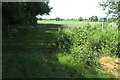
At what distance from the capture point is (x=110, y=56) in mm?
4055

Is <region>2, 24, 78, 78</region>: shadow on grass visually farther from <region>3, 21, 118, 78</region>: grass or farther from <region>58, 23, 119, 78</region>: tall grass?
<region>58, 23, 119, 78</region>: tall grass

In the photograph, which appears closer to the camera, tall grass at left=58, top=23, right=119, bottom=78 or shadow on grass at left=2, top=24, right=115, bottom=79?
shadow on grass at left=2, top=24, right=115, bottom=79

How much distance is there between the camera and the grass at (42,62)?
2.79 m

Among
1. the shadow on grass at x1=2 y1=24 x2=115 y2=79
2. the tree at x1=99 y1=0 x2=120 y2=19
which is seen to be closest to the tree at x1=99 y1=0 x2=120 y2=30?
the tree at x1=99 y1=0 x2=120 y2=19

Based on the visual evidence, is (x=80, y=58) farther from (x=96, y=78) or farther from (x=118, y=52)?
(x=118, y=52)

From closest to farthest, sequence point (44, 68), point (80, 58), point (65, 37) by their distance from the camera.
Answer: point (44, 68), point (80, 58), point (65, 37)

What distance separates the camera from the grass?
279 cm

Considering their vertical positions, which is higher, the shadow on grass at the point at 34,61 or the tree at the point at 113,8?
the tree at the point at 113,8

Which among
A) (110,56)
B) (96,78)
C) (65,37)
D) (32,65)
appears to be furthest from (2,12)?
(110,56)

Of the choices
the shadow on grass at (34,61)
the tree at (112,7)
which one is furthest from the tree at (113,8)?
the shadow on grass at (34,61)

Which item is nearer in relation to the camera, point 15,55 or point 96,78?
point 96,78

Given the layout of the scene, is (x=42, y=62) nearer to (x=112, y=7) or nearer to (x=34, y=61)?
(x=34, y=61)

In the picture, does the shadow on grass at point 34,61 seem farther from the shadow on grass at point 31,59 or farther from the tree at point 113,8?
the tree at point 113,8

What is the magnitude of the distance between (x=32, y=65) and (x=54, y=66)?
60 centimetres
